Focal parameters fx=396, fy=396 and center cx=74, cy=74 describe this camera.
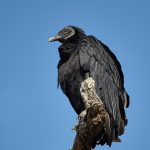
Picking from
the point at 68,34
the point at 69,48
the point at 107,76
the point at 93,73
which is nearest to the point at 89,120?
the point at 93,73

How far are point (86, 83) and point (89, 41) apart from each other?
2389 millimetres

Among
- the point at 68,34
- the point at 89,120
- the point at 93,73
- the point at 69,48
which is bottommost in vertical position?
the point at 89,120

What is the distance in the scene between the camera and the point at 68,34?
25.2ft

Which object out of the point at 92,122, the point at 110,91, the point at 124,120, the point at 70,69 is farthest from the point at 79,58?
the point at 92,122

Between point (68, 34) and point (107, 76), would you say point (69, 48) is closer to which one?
point (68, 34)

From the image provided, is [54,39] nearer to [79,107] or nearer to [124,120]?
[79,107]

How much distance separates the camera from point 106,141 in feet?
18.8

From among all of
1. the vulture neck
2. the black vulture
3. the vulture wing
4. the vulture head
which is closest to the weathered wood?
the vulture wing

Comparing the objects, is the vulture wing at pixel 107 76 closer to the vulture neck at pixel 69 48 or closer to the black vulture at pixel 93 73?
the black vulture at pixel 93 73

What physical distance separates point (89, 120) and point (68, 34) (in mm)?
3623

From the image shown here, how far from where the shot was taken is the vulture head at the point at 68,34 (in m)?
7.49

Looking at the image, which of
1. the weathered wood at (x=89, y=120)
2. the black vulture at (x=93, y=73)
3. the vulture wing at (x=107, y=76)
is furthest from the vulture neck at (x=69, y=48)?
the weathered wood at (x=89, y=120)

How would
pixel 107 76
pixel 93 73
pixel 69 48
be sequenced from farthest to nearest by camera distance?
pixel 69 48
pixel 107 76
pixel 93 73

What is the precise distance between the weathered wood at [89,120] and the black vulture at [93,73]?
1310 mm
